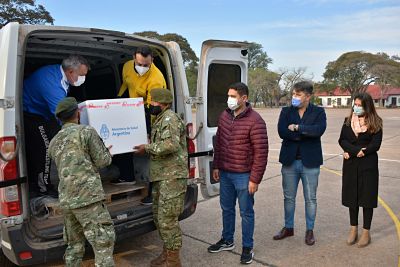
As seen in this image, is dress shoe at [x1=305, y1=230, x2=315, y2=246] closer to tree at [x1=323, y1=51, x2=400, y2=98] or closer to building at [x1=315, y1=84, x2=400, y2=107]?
tree at [x1=323, y1=51, x2=400, y2=98]

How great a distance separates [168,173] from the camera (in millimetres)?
3502

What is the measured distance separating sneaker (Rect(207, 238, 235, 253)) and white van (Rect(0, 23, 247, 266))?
0.47 m

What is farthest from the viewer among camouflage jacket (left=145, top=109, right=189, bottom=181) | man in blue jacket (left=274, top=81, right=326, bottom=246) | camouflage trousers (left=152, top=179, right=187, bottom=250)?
man in blue jacket (left=274, top=81, right=326, bottom=246)

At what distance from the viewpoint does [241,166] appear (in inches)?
148

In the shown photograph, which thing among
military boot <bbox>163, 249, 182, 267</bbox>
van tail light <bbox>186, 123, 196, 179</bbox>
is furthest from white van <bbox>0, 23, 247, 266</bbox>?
military boot <bbox>163, 249, 182, 267</bbox>

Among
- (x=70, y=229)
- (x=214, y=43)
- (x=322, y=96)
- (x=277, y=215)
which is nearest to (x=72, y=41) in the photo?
(x=214, y=43)

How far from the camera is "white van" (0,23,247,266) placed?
2.88m

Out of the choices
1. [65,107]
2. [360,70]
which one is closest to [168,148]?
[65,107]

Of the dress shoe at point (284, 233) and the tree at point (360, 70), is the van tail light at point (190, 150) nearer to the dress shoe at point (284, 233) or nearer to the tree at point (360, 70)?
the dress shoe at point (284, 233)

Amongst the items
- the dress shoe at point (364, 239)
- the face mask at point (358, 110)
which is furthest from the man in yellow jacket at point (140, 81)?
the dress shoe at point (364, 239)

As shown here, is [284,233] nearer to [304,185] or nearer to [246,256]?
[304,185]

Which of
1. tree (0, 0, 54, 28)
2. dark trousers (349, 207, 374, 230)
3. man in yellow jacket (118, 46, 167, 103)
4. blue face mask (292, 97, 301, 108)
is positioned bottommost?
dark trousers (349, 207, 374, 230)

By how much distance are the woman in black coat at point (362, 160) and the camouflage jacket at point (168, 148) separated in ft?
6.21

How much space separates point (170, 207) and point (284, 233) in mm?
1666
